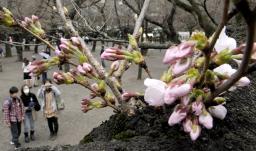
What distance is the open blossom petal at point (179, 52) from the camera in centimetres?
106

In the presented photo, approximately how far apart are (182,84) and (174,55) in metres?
0.14

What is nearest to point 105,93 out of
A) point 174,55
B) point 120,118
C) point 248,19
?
point 120,118

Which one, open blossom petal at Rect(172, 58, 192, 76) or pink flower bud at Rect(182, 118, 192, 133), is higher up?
open blossom petal at Rect(172, 58, 192, 76)

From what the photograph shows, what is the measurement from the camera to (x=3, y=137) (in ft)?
45.8

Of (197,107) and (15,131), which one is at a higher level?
(197,107)

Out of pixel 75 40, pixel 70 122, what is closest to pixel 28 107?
pixel 70 122

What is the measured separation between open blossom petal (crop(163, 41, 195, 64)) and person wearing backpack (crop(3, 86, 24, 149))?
1119 cm

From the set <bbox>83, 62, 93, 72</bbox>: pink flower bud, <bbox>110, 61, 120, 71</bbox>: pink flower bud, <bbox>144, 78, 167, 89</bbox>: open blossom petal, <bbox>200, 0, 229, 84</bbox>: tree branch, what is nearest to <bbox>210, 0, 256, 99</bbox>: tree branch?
<bbox>200, 0, 229, 84</bbox>: tree branch

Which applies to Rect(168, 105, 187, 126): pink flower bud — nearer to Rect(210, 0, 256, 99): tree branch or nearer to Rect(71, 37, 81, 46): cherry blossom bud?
Rect(210, 0, 256, 99): tree branch

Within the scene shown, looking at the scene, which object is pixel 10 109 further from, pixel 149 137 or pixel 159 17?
pixel 159 17

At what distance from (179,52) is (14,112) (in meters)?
11.8

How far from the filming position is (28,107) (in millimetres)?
13227

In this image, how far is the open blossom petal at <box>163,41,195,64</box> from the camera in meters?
1.06

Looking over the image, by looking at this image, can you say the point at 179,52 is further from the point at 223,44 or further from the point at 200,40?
the point at 223,44
